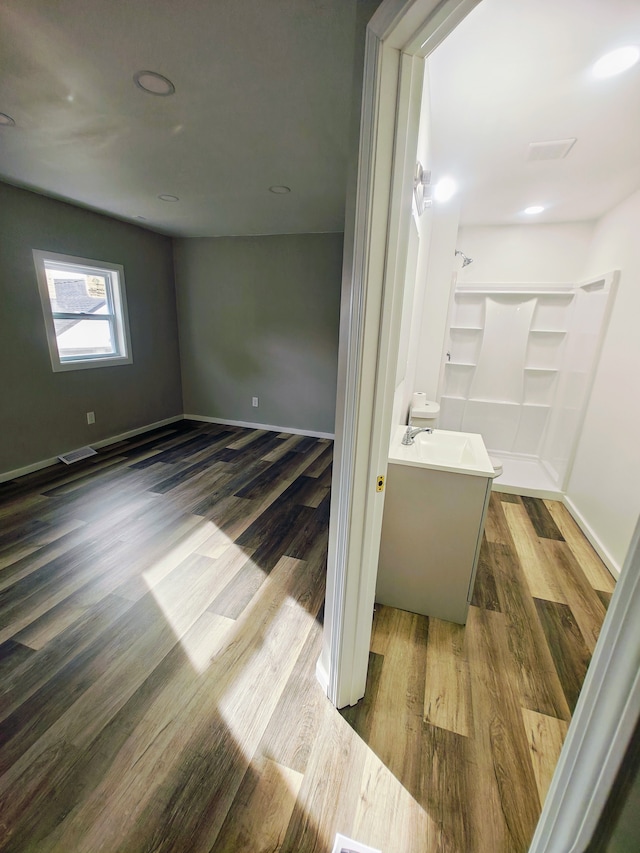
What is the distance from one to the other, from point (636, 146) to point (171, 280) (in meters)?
4.66

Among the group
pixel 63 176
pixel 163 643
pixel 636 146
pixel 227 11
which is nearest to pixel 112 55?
pixel 227 11

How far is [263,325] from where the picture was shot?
176 inches

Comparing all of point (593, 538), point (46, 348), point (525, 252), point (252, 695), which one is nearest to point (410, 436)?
point (252, 695)

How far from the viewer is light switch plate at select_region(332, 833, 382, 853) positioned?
39.0 inches

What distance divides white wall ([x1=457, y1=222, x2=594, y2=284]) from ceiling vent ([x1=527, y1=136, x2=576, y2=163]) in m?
1.49

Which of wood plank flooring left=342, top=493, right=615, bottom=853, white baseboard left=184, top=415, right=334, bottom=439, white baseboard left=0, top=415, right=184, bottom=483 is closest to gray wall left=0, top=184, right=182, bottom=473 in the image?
white baseboard left=0, top=415, right=184, bottom=483

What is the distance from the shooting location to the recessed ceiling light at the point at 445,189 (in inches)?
103

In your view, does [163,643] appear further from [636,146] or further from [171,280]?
[171,280]

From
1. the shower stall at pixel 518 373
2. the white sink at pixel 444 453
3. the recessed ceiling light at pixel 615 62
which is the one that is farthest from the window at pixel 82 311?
the recessed ceiling light at pixel 615 62

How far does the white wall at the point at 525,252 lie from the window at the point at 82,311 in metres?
3.93

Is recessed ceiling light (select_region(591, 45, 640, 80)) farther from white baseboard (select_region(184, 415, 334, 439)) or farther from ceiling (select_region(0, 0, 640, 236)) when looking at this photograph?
white baseboard (select_region(184, 415, 334, 439))

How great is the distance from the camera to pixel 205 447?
161 inches

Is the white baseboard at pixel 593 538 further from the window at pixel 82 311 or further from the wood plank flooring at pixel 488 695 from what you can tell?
the window at pixel 82 311

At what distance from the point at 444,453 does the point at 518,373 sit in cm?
263
